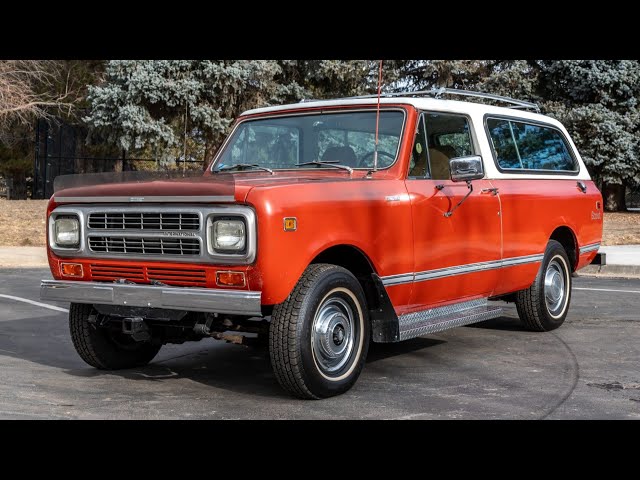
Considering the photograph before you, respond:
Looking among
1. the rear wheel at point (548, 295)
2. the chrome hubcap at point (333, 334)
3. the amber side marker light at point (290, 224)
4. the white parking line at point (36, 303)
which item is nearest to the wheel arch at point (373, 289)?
the chrome hubcap at point (333, 334)

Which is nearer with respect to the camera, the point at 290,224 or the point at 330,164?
the point at 290,224

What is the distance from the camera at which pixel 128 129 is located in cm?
2483

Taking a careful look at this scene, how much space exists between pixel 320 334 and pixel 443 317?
141cm

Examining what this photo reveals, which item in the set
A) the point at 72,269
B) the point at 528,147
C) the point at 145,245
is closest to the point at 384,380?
the point at 145,245

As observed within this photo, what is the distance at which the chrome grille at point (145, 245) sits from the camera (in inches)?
219

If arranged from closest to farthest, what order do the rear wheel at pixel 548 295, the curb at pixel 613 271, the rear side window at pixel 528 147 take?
the rear side window at pixel 528 147 → the rear wheel at pixel 548 295 → the curb at pixel 613 271

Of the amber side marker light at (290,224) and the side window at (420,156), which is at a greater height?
the side window at (420,156)

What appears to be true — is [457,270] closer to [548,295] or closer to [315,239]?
[315,239]

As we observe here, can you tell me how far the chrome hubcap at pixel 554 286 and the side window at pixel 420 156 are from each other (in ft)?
7.64

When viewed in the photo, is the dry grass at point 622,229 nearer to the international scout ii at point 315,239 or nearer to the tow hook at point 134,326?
the international scout ii at point 315,239

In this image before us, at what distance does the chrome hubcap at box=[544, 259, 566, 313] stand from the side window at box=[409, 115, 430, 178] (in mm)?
2328

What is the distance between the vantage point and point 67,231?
6.21 metres

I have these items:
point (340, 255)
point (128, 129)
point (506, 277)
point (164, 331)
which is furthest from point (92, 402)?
point (128, 129)

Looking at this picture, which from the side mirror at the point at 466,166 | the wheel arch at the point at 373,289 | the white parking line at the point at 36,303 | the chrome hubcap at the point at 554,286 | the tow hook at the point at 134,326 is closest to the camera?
the tow hook at the point at 134,326
